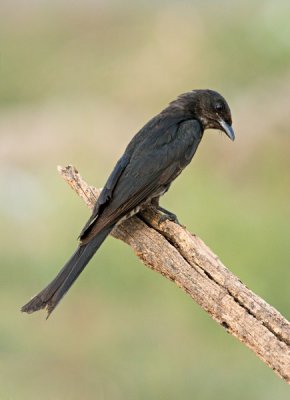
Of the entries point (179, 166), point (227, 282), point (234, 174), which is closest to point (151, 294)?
point (234, 174)

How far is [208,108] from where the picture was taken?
7121 millimetres

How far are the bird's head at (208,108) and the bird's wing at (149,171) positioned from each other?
0.60 ft

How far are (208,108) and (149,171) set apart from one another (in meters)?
0.85

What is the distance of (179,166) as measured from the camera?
6.66 m

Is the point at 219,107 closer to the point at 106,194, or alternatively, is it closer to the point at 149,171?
the point at 149,171

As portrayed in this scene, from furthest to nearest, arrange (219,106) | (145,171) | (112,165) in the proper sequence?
(112,165), (219,106), (145,171)

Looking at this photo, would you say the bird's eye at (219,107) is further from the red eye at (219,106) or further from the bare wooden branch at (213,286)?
the bare wooden branch at (213,286)

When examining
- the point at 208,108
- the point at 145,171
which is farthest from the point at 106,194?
the point at 208,108

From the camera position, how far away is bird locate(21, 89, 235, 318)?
240 inches

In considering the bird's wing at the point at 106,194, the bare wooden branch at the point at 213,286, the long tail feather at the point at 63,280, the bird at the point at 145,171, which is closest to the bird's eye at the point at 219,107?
the bird at the point at 145,171

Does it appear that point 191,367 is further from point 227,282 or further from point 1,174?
point 1,174

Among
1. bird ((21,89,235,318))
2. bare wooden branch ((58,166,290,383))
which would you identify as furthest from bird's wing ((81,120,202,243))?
bare wooden branch ((58,166,290,383))

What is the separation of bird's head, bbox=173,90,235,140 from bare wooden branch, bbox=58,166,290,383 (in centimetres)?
110

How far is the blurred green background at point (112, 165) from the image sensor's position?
31.3 ft
